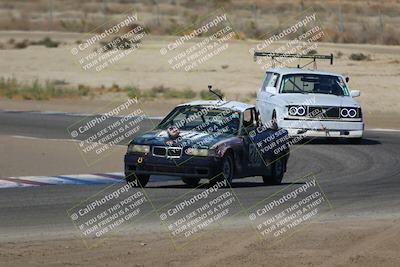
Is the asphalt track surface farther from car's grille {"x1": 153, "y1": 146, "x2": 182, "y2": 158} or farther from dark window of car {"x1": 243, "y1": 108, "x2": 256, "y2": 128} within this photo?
dark window of car {"x1": 243, "y1": 108, "x2": 256, "y2": 128}

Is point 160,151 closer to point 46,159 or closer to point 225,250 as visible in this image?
point 225,250

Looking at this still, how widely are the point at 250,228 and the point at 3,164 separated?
8.48 m

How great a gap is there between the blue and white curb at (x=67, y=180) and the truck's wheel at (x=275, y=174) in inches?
70.1

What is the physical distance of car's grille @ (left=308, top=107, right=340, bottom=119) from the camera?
83.6 feet

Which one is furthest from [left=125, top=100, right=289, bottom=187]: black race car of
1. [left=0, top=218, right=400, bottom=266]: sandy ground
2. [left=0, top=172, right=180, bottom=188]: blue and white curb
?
[left=0, top=218, right=400, bottom=266]: sandy ground

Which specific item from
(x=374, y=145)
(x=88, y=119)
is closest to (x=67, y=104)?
(x=88, y=119)

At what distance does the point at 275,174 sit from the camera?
18906mm

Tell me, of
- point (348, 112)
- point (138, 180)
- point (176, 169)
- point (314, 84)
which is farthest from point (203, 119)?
point (314, 84)

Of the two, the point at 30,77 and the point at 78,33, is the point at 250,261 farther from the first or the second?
the point at 78,33

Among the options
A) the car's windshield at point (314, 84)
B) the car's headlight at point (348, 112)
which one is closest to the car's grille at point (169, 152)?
the car's headlight at point (348, 112)

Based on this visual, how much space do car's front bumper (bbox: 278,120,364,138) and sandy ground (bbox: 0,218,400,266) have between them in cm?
1159

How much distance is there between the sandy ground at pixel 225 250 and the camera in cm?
1160

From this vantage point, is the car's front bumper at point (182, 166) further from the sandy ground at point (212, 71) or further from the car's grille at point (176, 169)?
the sandy ground at point (212, 71)

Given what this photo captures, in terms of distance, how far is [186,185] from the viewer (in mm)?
18219
